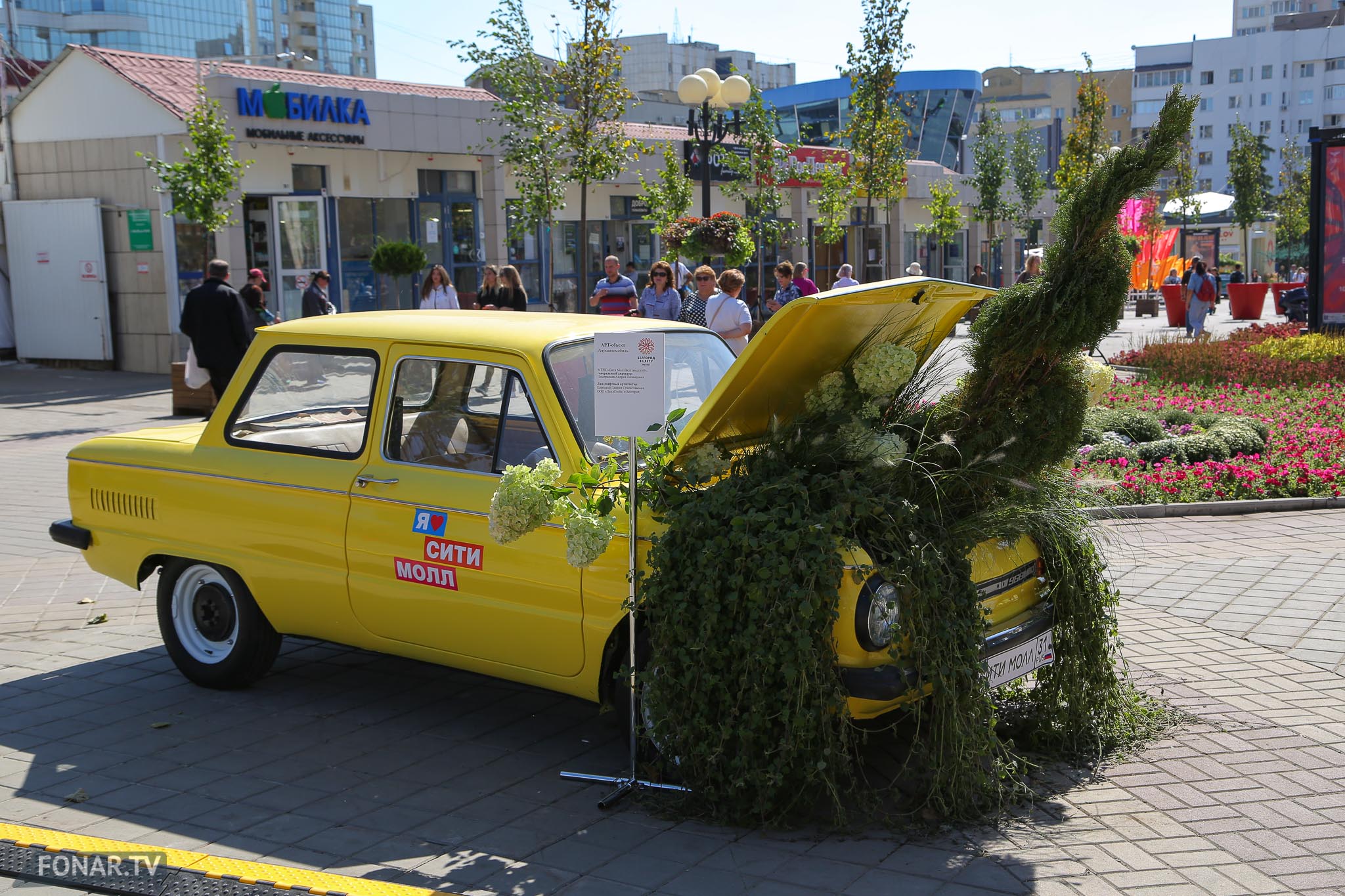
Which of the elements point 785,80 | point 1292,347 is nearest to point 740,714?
point 1292,347

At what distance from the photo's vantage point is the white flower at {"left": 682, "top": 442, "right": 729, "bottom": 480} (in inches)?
176

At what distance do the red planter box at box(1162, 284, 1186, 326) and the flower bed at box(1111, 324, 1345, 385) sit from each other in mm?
13752

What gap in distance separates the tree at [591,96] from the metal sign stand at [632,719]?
15.4m

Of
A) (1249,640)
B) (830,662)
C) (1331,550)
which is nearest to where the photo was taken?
(830,662)

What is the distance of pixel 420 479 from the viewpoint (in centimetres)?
518

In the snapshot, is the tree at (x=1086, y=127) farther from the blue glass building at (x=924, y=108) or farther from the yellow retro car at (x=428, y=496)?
the yellow retro car at (x=428, y=496)

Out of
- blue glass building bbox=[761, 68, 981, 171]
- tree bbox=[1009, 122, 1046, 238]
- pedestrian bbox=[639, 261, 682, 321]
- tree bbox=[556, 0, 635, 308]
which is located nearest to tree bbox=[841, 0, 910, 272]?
tree bbox=[556, 0, 635, 308]

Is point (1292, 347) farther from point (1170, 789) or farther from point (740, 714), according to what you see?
point (740, 714)

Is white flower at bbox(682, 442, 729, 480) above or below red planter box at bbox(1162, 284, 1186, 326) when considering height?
above

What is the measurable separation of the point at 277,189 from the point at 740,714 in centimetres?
1986

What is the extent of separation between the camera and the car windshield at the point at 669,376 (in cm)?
493

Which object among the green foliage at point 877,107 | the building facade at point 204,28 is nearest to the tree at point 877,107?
the green foliage at point 877,107

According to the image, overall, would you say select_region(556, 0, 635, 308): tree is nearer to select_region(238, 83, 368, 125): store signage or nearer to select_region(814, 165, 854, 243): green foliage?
select_region(238, 83, 368, 125): store signage

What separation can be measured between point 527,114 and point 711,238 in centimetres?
428
